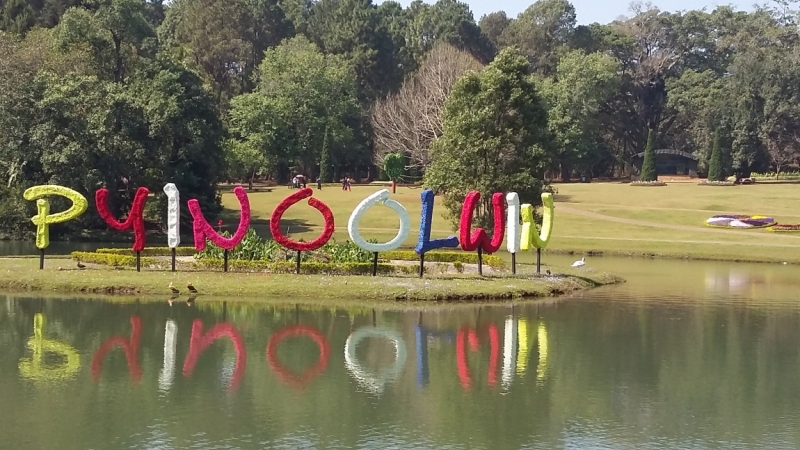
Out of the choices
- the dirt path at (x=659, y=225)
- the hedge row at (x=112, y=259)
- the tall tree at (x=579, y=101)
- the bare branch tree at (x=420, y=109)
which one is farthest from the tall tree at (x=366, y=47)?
the hedge row at (x=112, y=259)

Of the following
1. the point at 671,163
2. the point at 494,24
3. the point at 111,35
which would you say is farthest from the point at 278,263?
the point at 494,24

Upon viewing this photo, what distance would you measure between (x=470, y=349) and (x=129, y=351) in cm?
927

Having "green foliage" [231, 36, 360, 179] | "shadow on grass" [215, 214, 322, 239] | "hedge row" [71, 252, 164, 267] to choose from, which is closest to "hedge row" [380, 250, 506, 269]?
"hedge row" [71, 252, 164, 267]

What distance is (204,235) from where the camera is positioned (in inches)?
1560

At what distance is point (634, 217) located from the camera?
71.4 meters

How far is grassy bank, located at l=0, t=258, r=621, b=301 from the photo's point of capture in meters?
35.1

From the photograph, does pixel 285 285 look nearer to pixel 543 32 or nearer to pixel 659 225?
pixel 659 225

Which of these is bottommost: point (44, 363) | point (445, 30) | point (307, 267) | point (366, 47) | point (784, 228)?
point (44, 363)

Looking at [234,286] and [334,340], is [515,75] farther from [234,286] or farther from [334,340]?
[334,340]

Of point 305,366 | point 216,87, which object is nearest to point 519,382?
point 305,366

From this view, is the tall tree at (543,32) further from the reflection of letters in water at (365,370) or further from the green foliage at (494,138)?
the reflection of letters in water at (365,370)

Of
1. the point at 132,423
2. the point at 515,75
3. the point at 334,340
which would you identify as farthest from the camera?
the point at 515,75

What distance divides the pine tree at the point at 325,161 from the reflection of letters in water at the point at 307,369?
64702mm

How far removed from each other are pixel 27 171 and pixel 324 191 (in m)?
28.7
